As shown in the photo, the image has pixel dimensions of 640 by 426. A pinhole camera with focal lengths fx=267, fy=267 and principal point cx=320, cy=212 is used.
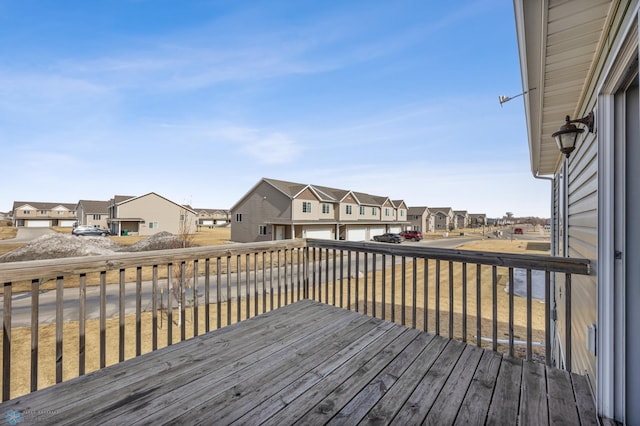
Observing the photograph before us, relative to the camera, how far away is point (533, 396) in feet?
5.32

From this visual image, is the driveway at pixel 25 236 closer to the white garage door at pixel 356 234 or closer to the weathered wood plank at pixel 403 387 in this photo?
the white garage door at pixel 356 234

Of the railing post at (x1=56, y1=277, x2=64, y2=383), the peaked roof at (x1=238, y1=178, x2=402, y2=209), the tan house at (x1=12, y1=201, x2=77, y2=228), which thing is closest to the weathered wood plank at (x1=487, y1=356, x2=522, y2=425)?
the railing post at (x1=56, y1=277, x2=64, y2=383)

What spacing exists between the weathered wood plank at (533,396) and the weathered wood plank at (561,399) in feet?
0.09

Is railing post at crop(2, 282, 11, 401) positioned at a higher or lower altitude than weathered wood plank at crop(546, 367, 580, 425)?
higher

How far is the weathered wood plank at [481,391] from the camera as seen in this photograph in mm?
1429

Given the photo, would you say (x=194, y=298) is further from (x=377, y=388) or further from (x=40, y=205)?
(x=40, y=205)

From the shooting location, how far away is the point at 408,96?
Result: 8.57 m

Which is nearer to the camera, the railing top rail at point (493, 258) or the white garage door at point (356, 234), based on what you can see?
the railing top rail at point (493, 258)

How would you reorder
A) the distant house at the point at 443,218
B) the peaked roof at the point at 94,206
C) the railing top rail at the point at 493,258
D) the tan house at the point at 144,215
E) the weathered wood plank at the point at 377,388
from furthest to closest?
the distant house at the point at 443,218
the peaked roof at the point at 94,206
the tan house at the point at 144,215
the railing top rail at the point at 493,258
the weathered wood plank at the point at 377,388

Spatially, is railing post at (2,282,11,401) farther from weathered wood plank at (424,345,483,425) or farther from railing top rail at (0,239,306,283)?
weathered wood plank at (424,345,483,425)

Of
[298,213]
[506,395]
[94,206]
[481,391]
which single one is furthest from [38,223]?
[506,395]

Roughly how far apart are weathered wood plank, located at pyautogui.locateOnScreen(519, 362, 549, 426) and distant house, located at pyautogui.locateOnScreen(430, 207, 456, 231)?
4997 centimetres

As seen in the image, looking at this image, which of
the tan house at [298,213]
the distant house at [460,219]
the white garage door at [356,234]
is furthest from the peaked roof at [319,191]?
the distant house at [460,219]

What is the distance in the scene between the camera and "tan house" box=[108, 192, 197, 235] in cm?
2869
